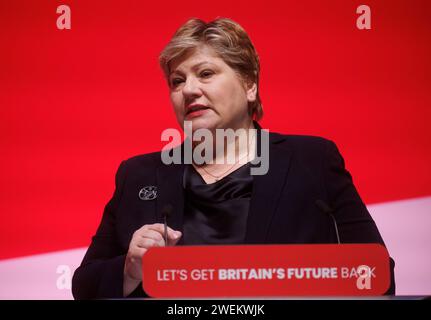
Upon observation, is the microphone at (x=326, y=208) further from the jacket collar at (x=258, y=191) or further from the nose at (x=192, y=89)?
the nose at (x=192, y=89)

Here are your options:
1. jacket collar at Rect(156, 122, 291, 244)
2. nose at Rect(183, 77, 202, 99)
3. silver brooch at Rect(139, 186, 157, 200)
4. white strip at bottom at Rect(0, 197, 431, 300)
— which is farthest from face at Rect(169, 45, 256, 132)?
white strip at bottom at Rect(0, 197, 431, 300)

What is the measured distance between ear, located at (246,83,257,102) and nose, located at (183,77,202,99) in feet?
0.79

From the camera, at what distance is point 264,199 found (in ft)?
7.85

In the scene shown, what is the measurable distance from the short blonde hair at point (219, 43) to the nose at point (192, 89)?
115 mm

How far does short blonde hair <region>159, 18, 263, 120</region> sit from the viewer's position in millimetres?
2521

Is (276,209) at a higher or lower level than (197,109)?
lower

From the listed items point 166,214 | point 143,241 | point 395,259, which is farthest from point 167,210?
point 395,259

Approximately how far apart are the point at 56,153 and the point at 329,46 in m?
1.25

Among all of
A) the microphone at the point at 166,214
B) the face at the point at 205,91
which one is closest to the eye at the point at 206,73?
the face at the point at 205,91

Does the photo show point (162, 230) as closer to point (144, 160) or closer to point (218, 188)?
point (218, 188)

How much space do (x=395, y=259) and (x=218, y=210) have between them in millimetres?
784

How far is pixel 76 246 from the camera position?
266cm

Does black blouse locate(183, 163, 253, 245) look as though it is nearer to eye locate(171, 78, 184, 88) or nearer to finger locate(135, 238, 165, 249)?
finger locate(135, 238, 165, 249)
